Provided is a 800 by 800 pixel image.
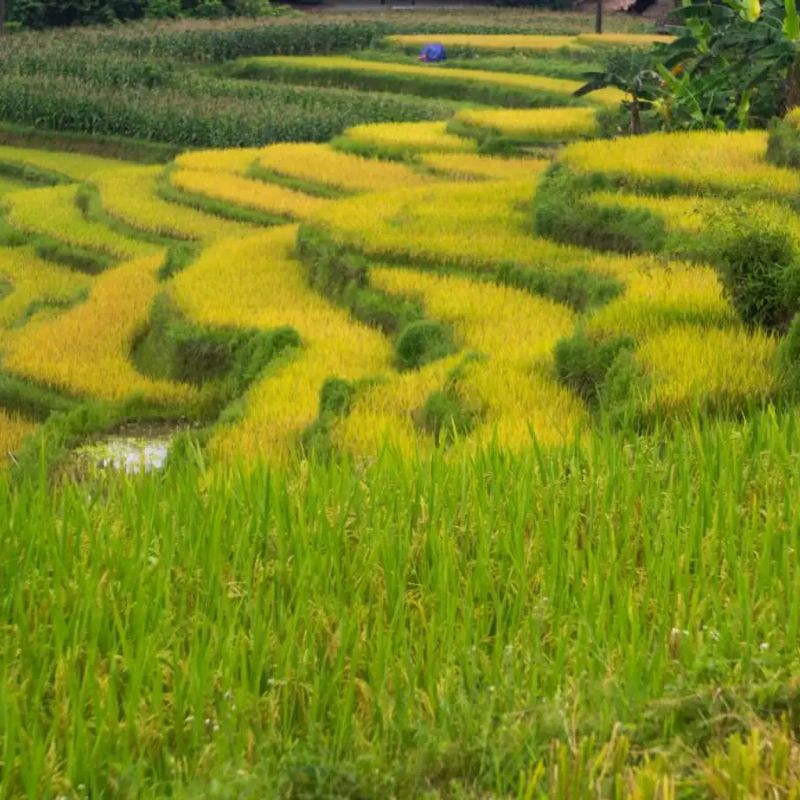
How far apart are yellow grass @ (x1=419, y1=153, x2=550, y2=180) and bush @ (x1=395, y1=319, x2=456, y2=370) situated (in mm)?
6190

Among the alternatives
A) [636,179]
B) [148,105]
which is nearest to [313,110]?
[148,105]

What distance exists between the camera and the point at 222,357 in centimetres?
805

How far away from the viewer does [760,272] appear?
19.4ft

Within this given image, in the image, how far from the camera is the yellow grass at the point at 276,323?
6082 millimetres

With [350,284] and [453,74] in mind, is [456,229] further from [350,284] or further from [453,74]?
[453,74]

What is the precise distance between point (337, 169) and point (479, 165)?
1358 millimetres

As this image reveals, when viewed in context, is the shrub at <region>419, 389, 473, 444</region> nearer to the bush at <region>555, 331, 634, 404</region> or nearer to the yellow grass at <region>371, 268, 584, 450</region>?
the yellow grass at <region>371, 268, 584, 450</region>

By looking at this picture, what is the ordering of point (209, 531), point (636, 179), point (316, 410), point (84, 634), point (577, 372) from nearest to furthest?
point (84, 634) → point (209, 531) → point (577, 372) → point (316, 410) → point (636, 179)

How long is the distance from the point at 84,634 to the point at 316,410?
3.85 meters

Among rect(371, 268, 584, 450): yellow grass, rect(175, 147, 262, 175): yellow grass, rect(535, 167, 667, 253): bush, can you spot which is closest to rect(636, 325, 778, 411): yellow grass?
rect(371, 268, 584, 450): yellow grass

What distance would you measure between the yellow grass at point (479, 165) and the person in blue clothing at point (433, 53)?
11864mm

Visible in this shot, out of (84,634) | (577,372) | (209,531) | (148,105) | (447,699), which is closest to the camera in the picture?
(447,699)

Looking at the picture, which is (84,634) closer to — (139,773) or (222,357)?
(139,773)

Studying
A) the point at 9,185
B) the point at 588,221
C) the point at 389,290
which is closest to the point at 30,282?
the point at 389,290
